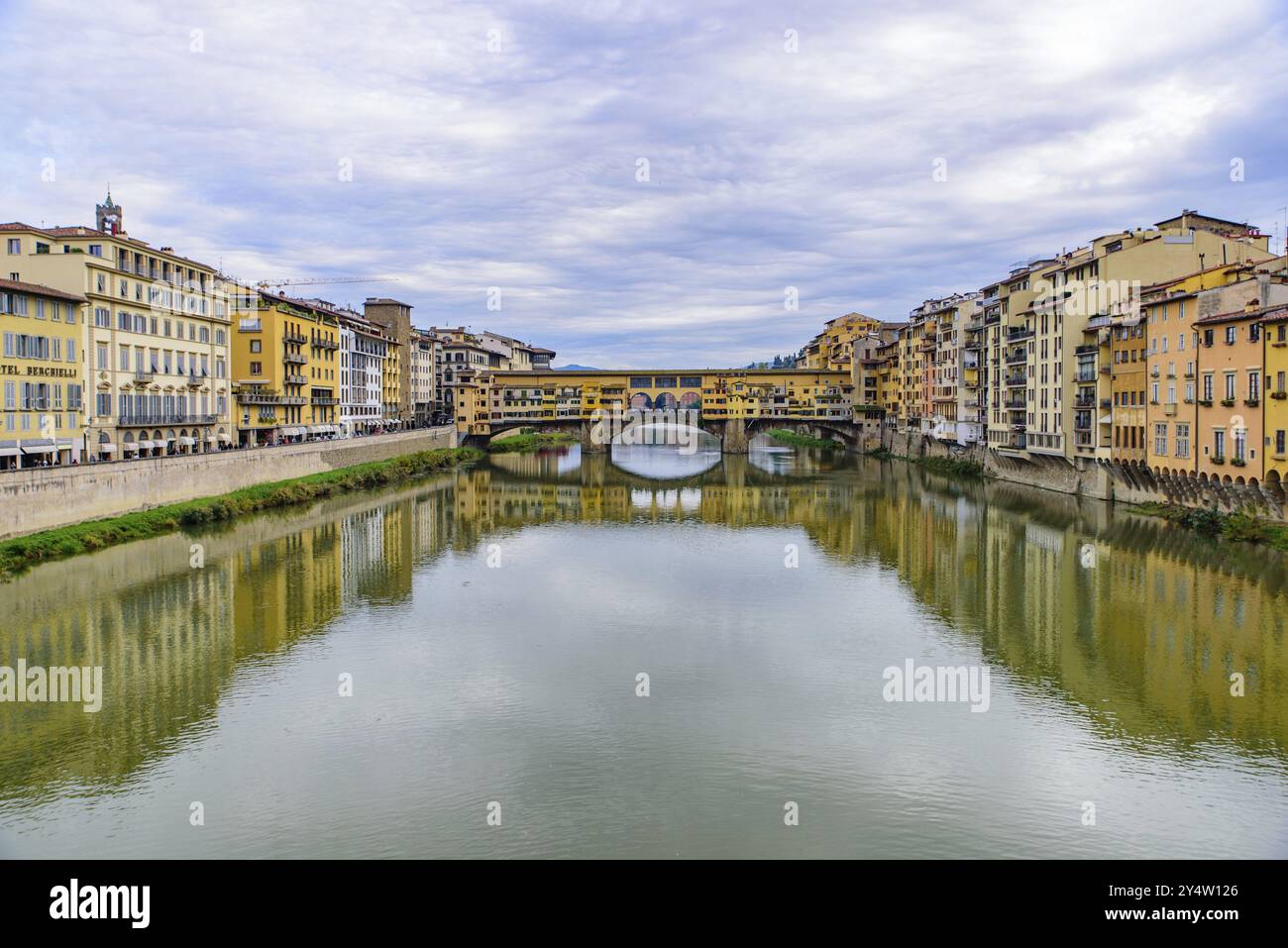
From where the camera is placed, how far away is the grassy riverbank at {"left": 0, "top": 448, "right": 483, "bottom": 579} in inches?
1054

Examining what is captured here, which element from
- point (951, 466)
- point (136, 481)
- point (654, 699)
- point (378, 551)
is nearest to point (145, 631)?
point (654, 699)

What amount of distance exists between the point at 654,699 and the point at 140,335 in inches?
1303

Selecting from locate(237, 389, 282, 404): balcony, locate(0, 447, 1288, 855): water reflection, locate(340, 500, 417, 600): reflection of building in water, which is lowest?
locate(0, 447, 1288, 855): water reflection

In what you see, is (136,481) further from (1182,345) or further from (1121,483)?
(1121,483)

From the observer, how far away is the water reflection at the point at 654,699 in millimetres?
12523

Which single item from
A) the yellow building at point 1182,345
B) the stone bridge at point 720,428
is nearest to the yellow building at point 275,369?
the stone bridge at point 720,428

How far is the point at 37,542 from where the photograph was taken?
27.0 metres

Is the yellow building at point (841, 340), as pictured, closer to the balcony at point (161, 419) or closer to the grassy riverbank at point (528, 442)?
the grassy riverbank at point (528, 442)

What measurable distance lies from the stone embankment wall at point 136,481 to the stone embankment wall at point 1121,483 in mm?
35086

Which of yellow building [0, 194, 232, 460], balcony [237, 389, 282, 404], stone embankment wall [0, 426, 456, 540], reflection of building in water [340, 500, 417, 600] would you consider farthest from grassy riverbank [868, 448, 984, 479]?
yellow building [0, 194, 232, 460]

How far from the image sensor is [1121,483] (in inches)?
1590

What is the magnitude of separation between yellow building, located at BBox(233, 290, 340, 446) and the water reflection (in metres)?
21.6

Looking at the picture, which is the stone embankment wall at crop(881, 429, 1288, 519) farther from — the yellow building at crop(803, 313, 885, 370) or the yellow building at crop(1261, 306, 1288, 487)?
the yellow building at crop(803, 313, 885, 370)
